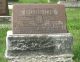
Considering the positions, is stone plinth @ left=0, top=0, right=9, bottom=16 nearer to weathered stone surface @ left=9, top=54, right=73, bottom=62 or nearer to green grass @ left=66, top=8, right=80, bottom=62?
green grass @ left=66, top=8, right=80, bottom=62

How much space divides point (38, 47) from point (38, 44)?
62mm

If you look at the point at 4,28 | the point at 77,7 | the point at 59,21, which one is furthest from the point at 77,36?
the point at 77,7

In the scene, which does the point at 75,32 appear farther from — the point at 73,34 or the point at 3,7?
the point at 3,7

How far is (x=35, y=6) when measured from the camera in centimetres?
769

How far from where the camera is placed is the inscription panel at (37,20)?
754cm

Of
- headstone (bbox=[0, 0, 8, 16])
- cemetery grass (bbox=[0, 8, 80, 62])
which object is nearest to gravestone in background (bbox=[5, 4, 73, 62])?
cemetery grass (bbox=[0, 8, 80, 62])

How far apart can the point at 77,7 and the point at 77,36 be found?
9611 millimetres

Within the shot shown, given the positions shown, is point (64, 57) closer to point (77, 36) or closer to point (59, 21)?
point (59, 21)

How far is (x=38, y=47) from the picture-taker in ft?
24.6

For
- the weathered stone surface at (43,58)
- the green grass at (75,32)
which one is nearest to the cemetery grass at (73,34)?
the green grass at (75,32)

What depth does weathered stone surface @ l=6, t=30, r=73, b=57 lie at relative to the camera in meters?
7.43

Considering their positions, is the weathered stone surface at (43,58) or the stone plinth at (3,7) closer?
the weathered stone surface at (43,58)

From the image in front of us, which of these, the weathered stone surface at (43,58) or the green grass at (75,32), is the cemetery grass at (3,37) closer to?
the weathered stone surface at (43,58)

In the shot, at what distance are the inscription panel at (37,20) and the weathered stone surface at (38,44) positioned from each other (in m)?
0.14
